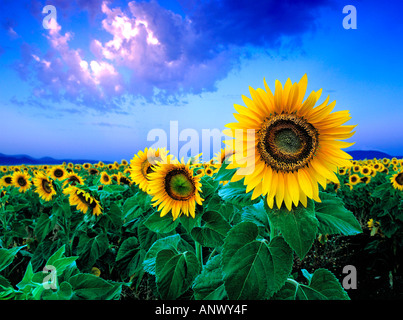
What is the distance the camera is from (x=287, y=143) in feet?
3.55

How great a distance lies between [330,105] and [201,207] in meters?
0.92

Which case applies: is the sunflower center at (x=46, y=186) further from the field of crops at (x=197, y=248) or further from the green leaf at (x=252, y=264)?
the green leaf at (x=252, y=264)

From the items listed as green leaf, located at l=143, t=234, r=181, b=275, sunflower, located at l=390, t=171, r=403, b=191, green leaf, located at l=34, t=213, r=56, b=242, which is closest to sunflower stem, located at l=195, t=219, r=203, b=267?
green leaf, located at l=143, t=234, r=181, b=275

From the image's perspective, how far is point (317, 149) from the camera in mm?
1085

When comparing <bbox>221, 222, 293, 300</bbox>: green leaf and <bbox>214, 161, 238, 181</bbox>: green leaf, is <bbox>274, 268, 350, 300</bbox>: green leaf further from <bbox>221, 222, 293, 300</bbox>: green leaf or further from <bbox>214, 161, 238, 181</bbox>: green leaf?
<bbox>214, 161, 238, 181</bbox>: green leaf

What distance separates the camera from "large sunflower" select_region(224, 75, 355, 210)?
1.02 m

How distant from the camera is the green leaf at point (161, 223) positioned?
1608 mm

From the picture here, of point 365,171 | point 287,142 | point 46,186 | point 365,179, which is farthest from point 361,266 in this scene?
point 46,186

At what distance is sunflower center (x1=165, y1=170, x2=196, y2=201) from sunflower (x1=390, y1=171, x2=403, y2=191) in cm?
430

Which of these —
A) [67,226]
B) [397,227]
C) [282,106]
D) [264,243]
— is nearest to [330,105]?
[282,106]

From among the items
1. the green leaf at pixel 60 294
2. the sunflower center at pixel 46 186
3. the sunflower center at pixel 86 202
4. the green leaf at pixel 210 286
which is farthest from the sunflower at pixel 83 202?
the green leaf at pixel 60 294

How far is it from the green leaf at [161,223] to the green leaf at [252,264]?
669mm
